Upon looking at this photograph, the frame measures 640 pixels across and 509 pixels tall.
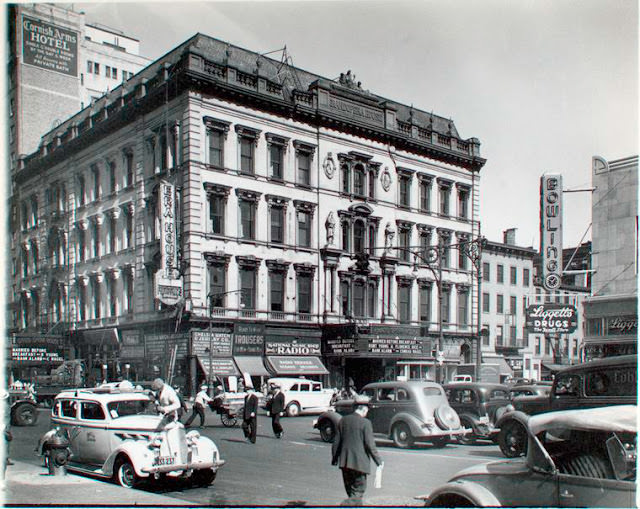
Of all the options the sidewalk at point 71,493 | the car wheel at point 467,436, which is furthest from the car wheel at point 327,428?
the sidewalk at point 71,493

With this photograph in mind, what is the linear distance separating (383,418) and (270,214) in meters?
5.83

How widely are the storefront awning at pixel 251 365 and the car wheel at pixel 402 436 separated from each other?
337 centimetres

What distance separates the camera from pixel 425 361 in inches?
747

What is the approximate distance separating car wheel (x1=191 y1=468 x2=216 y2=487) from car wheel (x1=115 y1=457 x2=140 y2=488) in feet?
3.46

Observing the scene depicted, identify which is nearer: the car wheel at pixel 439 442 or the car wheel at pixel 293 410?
the car wheel at pixel 439 442

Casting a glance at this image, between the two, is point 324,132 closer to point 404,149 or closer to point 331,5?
point 404,149

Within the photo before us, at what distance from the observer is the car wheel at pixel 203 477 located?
480 inches

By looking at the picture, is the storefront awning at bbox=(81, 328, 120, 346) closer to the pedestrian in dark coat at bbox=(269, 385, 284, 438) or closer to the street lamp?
the pedestrian in dark coat at bbox=(269, 385, 284, 438)

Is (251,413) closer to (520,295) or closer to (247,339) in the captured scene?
(247,339)

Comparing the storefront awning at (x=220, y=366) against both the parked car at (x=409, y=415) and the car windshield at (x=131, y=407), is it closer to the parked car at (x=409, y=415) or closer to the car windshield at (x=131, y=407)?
the car windshield at (x=131, y=407)

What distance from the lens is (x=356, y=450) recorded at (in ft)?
30.9

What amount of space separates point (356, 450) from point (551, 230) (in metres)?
8.22

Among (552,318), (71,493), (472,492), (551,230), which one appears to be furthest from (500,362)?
(472,492)

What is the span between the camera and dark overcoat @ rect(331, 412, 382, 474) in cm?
942
